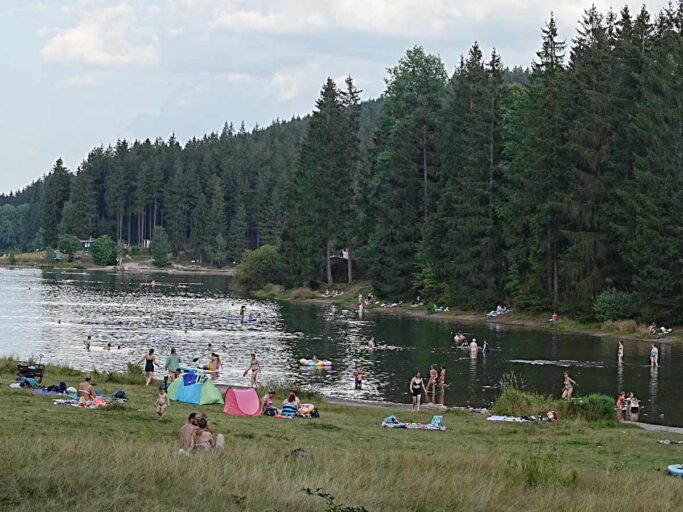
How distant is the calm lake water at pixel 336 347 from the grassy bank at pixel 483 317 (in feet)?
7.17

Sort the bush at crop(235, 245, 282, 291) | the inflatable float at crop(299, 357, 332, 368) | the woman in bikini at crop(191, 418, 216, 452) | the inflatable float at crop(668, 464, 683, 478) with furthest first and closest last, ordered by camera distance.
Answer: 1. the bush at crop(235, 245, 282, 291)
2. the inflatable float at crop(299, 357, 332, 368)
3. the inflatable float at crop(668, 464, 683, 478)
4. the woman in bikini at crop(191, 418, 216, 452)

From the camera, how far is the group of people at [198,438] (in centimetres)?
1806

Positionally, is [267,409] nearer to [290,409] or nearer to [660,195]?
[290,409]

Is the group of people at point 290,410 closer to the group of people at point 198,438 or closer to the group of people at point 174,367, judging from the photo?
the group of people at point 174,367

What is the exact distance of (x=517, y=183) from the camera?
7575 centimetres

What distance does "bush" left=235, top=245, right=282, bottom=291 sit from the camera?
113000 millimetres

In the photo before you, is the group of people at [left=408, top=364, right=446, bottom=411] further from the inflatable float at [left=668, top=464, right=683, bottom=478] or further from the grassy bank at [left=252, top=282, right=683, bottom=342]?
the grassy bank at [left=252, top=282, right=683, bottom=342]

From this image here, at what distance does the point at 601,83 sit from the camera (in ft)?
228

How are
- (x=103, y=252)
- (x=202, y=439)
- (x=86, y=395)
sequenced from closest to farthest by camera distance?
(x=202, y=439)
(x=86, y=395)
(x=103, y=252)

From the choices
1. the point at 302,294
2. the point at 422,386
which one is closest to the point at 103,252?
the point at 302,294

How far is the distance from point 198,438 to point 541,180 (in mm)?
57795

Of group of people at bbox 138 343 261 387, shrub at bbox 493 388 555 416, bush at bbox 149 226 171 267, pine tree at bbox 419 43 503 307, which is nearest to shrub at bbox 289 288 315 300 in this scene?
pine tree at bbox 419 43 503 307

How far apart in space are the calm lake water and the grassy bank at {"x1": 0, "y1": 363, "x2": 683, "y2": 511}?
1389 centimetres

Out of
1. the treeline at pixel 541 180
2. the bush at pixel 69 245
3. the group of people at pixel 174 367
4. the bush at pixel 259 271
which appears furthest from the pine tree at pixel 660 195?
the bush at pixel 69 245
